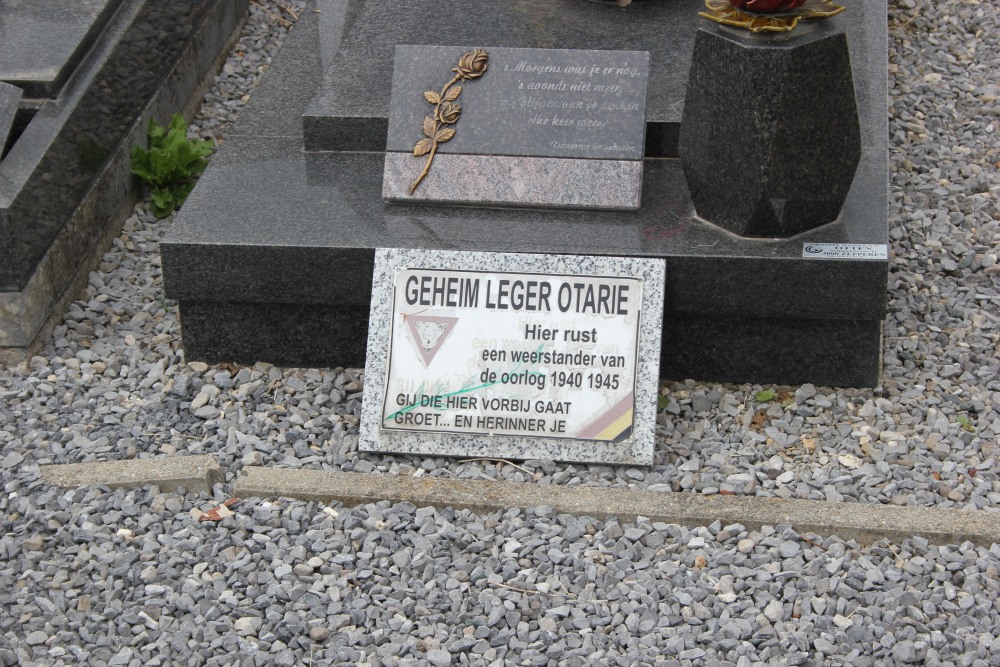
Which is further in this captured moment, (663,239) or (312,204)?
(312,204)

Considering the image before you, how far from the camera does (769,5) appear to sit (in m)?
3.73

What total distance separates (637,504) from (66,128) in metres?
2.76

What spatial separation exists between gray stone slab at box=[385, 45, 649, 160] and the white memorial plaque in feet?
1.72

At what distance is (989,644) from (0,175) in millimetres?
3654

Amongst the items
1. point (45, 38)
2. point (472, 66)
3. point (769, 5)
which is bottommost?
point (45, 38)

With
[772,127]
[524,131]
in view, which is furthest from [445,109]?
[772,127]

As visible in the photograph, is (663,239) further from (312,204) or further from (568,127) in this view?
(312,204)

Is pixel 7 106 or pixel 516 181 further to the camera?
pixel 7 106

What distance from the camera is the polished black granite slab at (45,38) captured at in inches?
188

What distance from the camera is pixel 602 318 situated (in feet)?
12.6

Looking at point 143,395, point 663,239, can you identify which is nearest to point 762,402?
point 663,239

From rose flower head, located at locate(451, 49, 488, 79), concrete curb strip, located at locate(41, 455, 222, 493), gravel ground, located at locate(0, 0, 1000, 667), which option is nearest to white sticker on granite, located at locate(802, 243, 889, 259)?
gravel ground, located at locate(0, 0, 1000, 667)

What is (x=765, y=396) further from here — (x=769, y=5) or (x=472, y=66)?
(x=472, y=66)

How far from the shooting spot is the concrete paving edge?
11.0 ft
